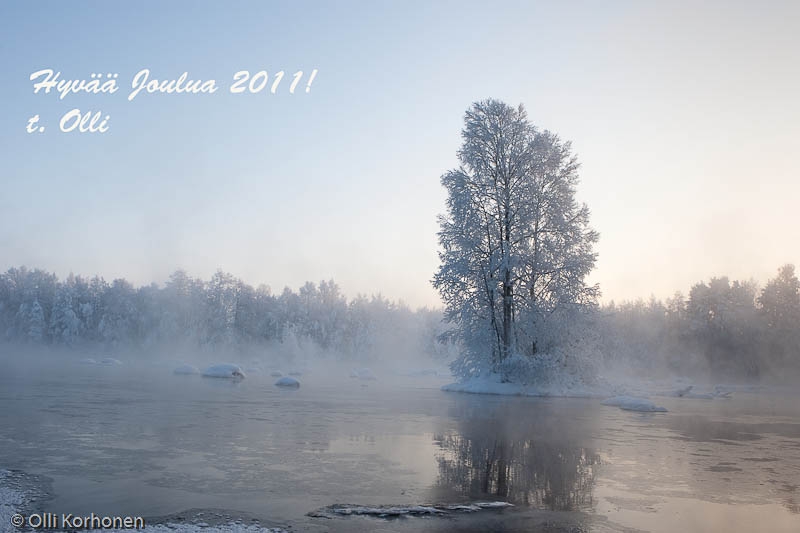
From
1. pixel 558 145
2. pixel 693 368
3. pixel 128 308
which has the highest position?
pixel 558 145

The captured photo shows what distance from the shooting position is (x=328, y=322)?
11725 centimetres

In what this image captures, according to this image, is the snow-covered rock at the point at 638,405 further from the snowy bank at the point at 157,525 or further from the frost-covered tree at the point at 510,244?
the snowy bank at the point at 157,525

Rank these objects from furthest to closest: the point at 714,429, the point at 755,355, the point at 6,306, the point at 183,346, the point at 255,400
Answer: the point at 6,306 < the point at 183,346 < the point at 755,355 < the point at 255,400 < the point at 714,429

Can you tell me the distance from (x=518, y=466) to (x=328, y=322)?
107m

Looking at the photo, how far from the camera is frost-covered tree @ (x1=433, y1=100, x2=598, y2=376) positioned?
31578 millimetres

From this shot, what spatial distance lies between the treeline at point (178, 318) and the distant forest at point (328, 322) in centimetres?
20

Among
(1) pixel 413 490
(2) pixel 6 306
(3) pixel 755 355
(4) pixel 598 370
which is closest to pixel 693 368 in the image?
(3) pixel 755 355

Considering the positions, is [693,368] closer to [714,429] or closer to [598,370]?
[598,370]

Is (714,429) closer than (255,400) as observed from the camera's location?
Yes

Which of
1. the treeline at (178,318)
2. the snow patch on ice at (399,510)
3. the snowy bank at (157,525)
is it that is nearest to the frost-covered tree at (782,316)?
the treeline at (178,318)

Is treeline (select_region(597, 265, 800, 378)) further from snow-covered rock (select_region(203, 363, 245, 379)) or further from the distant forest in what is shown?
snow-covered rock (select_region(203, 363, 245, 379))

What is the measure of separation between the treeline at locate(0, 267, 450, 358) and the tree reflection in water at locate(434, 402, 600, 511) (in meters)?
83.5

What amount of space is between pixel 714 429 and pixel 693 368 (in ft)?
219

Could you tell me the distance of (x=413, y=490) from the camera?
952cm
